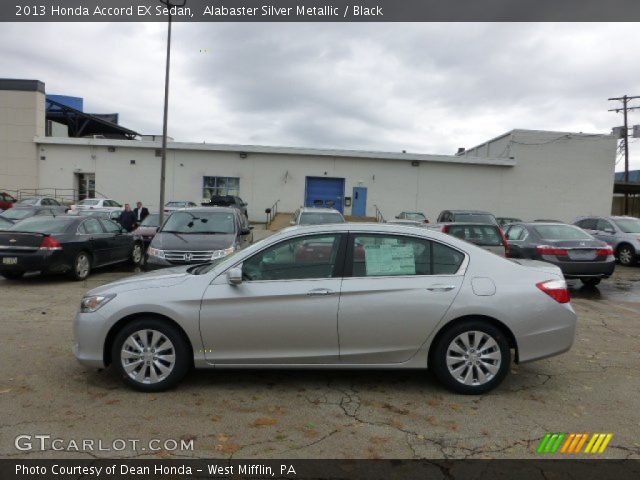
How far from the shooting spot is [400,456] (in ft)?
10.9

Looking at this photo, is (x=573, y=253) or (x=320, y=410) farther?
(x=573, y=253)

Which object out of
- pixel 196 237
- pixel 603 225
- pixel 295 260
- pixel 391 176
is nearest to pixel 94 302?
pixel 295 260

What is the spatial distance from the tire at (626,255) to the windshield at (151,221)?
1547cm

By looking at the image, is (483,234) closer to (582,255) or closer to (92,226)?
(582,255)

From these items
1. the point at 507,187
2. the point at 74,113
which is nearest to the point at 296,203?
the point at 507,187

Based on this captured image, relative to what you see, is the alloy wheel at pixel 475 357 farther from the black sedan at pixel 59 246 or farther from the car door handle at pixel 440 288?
the black sedan at pixel 59 246

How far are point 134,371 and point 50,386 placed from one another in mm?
A: 866

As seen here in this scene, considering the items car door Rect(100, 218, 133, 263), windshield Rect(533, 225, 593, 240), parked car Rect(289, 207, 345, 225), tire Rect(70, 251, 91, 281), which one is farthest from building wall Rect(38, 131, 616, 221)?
tire Rect(70, 251, 91, 281)

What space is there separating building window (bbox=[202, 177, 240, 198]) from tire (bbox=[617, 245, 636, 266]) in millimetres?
21405

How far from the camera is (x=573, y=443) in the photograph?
3.53m

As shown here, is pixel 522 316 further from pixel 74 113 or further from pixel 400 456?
pixel 74 113

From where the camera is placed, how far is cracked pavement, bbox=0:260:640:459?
345cm

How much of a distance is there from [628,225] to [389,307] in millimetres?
15328

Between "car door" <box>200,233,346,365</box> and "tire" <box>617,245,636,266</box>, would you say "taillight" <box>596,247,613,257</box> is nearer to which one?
"tire" <box>617,245,636,266</box>
